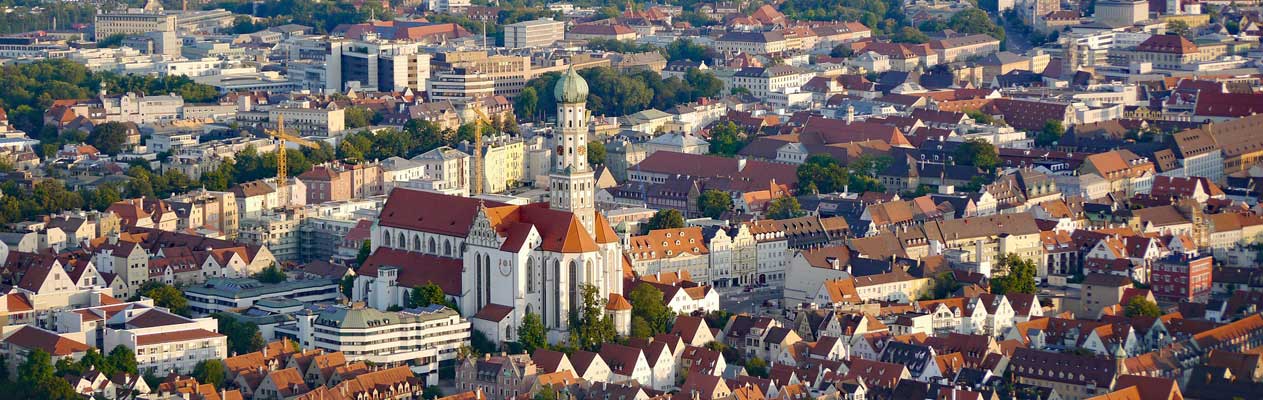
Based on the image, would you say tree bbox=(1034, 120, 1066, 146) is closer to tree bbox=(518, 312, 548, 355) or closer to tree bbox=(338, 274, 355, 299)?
tree bbox=(338, 274, 355, 299)

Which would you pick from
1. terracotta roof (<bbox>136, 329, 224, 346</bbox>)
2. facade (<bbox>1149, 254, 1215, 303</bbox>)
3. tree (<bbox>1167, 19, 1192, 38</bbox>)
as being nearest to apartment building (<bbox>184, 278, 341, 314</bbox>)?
terracotta roof (<bbox>136, 329, 224, 346</bbox>)

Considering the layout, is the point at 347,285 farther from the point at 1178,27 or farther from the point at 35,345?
the point at 1178,27

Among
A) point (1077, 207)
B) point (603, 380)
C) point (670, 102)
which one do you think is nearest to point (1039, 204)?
point (1077, 207)

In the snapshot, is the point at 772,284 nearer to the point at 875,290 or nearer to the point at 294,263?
the point at 875,290

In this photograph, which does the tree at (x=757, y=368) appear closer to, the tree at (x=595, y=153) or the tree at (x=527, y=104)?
the tree at (x=595, y=153)

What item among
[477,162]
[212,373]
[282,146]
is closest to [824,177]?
[477,162]

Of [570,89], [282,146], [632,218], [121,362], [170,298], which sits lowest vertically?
[121,362]
